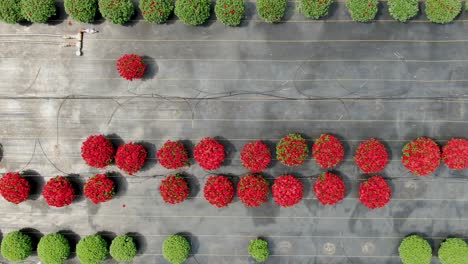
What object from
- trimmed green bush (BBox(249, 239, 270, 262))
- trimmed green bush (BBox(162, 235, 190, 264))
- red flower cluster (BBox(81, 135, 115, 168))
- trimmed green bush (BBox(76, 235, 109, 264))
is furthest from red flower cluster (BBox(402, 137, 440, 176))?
trimmed green bush (BBox(76, 235, 109, 264))

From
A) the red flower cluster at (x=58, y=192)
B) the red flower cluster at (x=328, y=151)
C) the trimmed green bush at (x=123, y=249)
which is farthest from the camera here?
the trimmed green bush at (x=123, y=249)

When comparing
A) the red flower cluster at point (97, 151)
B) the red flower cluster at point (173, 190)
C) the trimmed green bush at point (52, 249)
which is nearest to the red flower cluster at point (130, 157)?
the red flower cluster at point (97, 151)

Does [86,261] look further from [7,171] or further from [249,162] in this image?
[249,162]

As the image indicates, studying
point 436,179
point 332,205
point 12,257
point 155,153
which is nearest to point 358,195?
point 332,205

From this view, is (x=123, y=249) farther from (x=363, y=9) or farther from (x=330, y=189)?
(x=363, y=9)

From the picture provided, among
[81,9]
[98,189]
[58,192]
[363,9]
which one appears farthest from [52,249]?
[363,9]

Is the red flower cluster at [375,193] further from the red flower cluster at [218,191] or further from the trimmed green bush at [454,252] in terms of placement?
the red flower cluster at [218,191]
